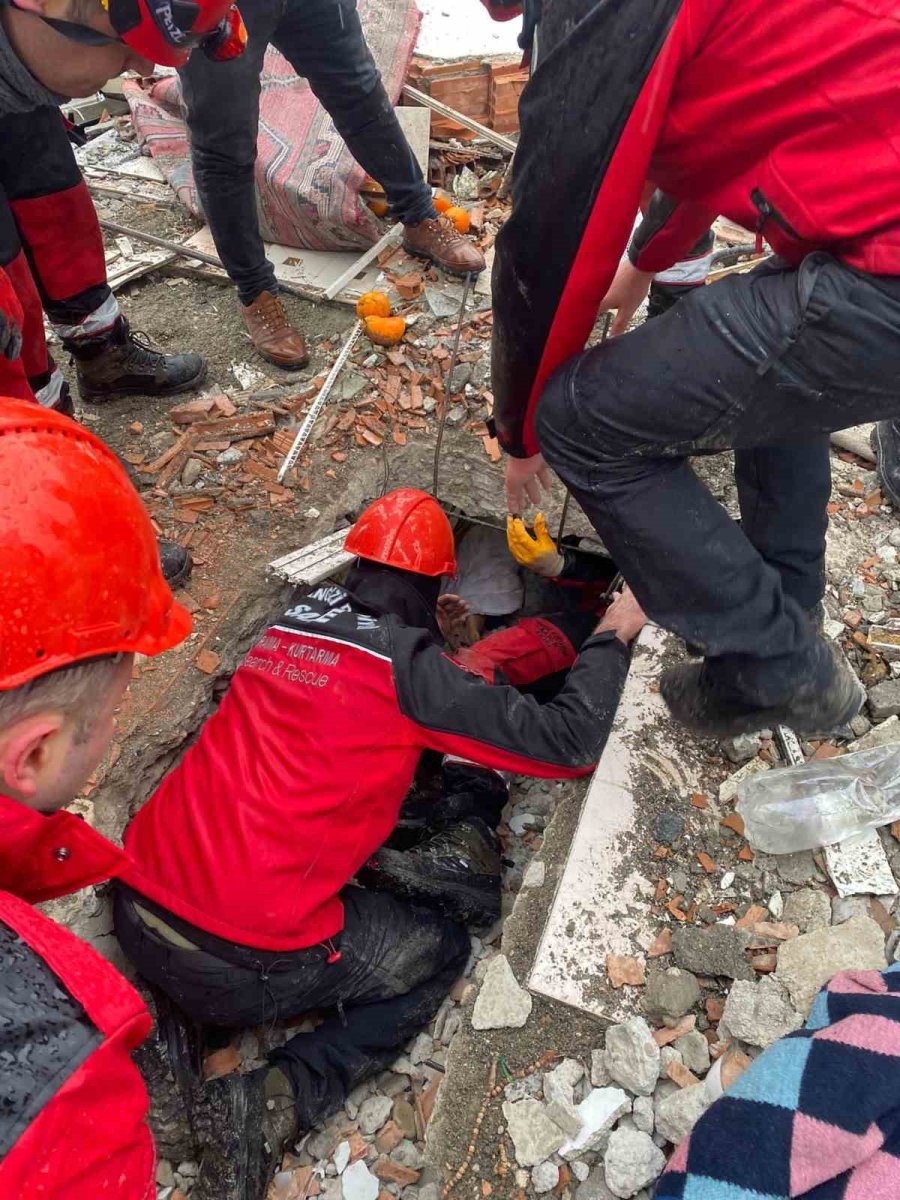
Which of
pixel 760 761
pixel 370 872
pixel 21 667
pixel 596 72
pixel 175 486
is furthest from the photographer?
pixel 175 486

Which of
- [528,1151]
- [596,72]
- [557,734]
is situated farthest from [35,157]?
[528,1151]

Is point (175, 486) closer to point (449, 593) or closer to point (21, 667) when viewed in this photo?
point (449, 593)

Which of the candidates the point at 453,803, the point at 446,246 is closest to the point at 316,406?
the point at 446,246

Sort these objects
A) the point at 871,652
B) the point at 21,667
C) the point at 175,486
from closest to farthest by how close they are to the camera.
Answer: the point at 21,667
the point at 871,652
the point at 175,486

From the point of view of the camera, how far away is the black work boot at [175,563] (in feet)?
10.2

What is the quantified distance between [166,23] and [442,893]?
2652 mm

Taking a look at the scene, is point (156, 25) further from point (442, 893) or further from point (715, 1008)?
point (715, 1008)

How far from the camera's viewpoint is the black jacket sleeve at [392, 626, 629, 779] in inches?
94.7

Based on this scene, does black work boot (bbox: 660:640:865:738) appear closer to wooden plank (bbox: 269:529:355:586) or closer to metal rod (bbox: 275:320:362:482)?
wooden plank (bbox: 269:529:355:586)

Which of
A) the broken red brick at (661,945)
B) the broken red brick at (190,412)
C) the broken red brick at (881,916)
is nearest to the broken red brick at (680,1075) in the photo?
the broken red brick at (661,945)

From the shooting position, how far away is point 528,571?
13.6 ft

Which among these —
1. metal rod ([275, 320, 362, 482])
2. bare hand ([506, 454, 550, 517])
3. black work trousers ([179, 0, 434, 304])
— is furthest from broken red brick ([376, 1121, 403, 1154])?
black work trousers ([179, 0, 434, 304])

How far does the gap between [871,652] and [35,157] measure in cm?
324

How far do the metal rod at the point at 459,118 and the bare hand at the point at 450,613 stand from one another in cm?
294
